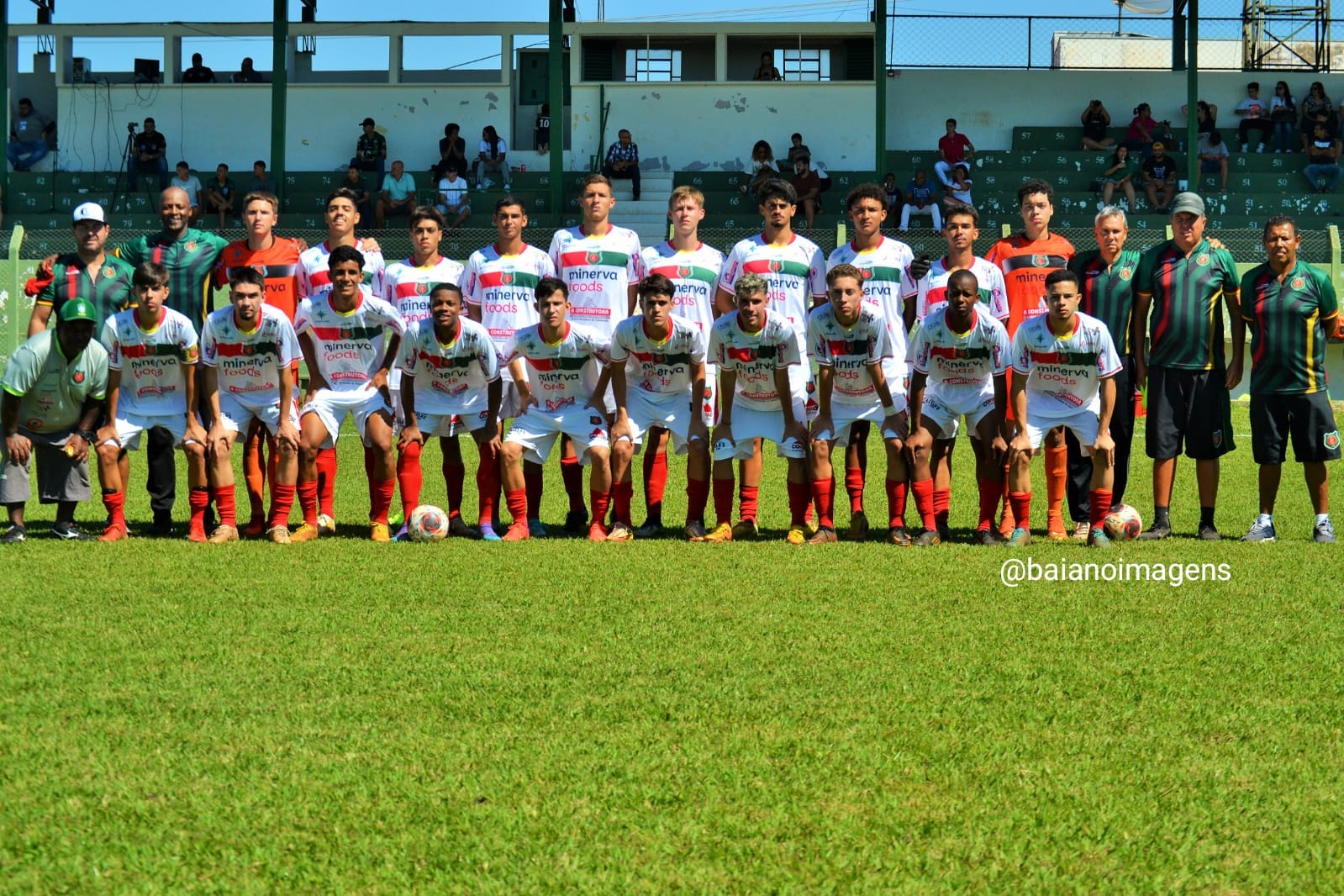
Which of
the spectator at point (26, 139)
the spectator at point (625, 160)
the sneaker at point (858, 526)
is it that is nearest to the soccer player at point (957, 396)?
the sneaker at point (858, 526)

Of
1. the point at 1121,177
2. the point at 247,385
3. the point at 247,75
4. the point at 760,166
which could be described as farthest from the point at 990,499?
the point at 247,75

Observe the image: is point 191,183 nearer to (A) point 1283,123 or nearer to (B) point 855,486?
(B) point 855,486

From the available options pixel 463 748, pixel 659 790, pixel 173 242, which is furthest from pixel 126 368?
pixel 659 790

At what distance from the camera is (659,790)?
397cm

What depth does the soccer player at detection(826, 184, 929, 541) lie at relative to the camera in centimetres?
852

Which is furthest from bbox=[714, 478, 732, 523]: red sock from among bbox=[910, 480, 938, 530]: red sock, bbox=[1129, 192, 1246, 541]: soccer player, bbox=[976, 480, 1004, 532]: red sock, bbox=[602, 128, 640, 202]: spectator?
bbox=[602, 128, 640, 202]: spectator

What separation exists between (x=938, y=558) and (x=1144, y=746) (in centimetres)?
325

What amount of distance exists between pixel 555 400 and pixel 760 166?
15466 mm

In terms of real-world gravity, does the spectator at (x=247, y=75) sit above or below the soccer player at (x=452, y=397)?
above

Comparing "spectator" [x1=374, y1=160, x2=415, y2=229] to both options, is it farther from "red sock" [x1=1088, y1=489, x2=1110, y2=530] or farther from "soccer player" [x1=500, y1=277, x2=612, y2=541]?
"red sock" [x1=1088, y1=489, x2=1110, y2=530]

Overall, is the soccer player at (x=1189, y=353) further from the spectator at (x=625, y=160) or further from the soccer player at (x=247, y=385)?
the spectator at (x=625, y=160)

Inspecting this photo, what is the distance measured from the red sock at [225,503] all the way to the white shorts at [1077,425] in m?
4.40

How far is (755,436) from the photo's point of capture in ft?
27.5

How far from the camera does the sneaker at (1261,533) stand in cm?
852
